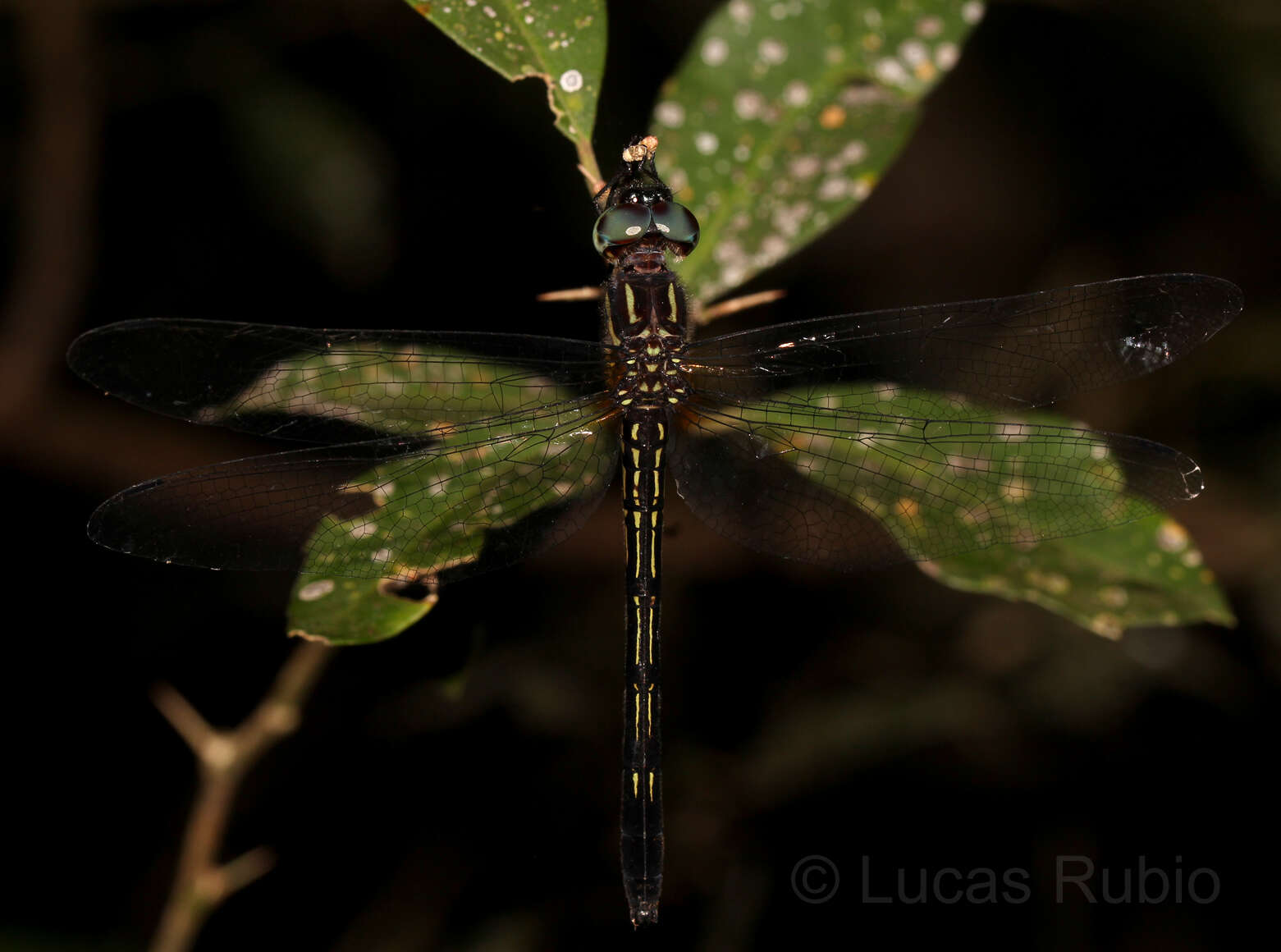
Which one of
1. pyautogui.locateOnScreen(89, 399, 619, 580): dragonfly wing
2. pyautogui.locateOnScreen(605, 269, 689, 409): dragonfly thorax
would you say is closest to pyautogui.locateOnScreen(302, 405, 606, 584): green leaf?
pyautogui.locateOnScreen(89, 399, 619, 580): dragonfly wing

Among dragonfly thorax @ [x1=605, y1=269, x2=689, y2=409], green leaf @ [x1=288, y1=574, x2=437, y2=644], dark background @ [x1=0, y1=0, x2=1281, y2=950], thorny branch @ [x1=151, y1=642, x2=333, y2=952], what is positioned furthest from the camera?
dark background @ [x1=0, y1=0, x2=1281, y2=950]

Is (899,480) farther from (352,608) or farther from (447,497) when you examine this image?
(352,608)

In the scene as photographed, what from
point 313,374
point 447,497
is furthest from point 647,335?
point 313,374

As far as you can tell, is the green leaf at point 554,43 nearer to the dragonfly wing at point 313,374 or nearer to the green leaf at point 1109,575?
the dragonfly wing at point 313,374

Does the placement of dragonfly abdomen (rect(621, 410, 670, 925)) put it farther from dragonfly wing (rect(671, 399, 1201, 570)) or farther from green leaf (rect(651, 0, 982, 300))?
green leaf (rect(651, 0, 982, 300))

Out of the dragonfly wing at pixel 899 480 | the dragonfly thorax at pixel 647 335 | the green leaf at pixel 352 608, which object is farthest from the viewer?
the dragonfly thorax at pixel 647 335

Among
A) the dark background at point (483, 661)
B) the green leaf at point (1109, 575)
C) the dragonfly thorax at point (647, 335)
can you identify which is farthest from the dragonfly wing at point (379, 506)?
the dark background at point (483, 661)

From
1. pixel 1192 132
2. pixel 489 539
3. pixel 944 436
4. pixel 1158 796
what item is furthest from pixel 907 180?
pixel 489 539
